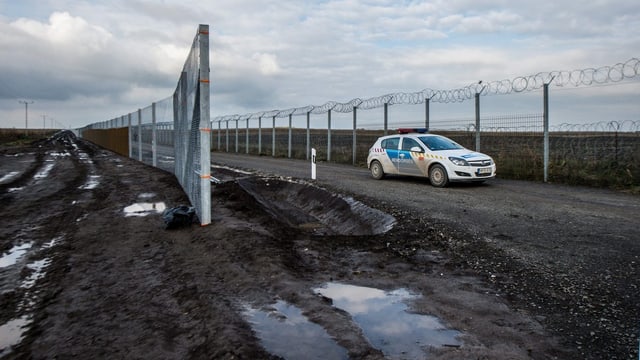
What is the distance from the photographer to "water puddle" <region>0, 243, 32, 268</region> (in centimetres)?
640

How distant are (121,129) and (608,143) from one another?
2699 centimetres

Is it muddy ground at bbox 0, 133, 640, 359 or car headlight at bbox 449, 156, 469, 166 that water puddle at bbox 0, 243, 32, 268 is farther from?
car headlight at bbox 449, 156, 469, 166

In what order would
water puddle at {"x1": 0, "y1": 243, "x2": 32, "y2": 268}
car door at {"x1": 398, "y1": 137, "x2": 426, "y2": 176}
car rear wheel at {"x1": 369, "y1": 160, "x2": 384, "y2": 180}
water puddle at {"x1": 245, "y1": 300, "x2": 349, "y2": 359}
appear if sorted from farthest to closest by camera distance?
car rear wheel at {"x1": 369, "y1": 160, "x2": 384, "y2": 180} → car door at {"x1": 398, "y1": 137, "x2": 426, "y2": 176} → water puddle at {"x1": 0, "y1": 243, "x2": 32, "y2": 268} → water puddle at {"x1": 245, "y1": 300, "x2": 349, "y2": 359}

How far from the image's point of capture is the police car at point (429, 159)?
13.2 metres

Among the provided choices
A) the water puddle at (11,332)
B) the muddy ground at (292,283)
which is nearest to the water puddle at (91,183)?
the muddy ground at (292,283)

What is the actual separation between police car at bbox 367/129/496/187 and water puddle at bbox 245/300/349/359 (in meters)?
9.39

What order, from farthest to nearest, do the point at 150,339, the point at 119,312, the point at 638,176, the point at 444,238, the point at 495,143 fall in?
the point at 495,143, the point at 638,176, the point at 444,238, the point at 119,312, the point at 150,339

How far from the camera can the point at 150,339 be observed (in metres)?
3.96

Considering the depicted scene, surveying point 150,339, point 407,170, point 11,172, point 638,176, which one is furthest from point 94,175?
point 638,176

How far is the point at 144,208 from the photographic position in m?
10.6

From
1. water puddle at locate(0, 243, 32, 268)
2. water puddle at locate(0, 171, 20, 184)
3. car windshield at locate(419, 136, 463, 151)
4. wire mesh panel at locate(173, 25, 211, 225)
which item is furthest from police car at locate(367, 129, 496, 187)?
water puddle at locate(0, 171, 20, 184)

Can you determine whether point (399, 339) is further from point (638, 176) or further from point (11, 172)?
point (11, 172)

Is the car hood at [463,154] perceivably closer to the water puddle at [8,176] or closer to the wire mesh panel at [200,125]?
the wire mesh panel at [200,125]

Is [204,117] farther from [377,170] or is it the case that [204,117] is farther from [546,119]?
[546,119]
